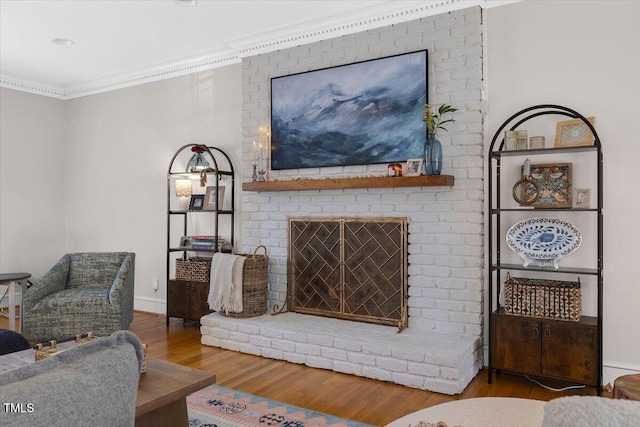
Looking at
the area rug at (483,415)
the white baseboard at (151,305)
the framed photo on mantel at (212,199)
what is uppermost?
the framed photo on mantel at (212,199)

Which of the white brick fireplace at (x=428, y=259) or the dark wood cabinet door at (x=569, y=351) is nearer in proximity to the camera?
the dark wood cabinet door at (x=569, y=351)

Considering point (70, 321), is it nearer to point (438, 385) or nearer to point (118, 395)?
point (438, 385)

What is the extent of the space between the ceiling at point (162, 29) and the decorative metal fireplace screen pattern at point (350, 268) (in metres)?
1.63

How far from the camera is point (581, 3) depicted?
10.2 feet

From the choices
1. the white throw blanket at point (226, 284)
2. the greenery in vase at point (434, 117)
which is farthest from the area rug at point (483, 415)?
the white throw blanket at point (226, 284)

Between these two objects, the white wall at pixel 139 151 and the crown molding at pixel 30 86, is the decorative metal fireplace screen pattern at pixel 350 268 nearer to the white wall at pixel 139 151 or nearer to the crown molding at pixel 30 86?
the white wall at pixel 139 151

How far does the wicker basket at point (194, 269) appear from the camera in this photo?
14.6 feet

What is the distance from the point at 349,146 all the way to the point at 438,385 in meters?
1.95

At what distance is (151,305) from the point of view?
17.2ft

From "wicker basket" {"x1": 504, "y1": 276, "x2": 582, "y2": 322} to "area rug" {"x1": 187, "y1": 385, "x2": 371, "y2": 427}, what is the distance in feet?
4.31

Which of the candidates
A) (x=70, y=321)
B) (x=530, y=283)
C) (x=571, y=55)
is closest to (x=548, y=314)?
(x=530, y=283)

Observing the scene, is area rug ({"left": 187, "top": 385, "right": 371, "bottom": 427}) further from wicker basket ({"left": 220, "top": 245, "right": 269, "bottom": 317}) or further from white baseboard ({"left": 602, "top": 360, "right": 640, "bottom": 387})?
white baseboard ({"left": 602, "top": 360, "right": 640, "bottom": 387})

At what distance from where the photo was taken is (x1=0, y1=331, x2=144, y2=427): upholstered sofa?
0.75 m

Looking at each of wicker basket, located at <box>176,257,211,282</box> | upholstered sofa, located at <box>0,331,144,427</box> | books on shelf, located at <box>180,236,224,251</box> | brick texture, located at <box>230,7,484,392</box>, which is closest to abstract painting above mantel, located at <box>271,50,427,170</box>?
brick texture, located at <box>230,7,484,392</box>
